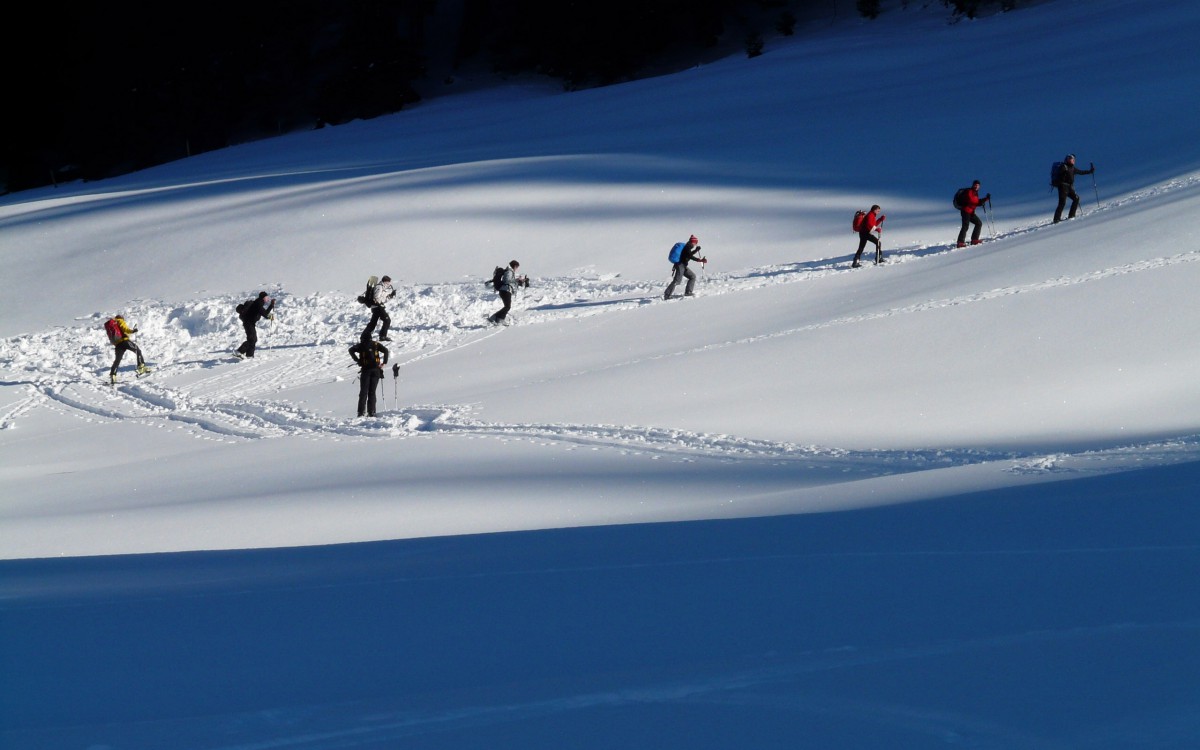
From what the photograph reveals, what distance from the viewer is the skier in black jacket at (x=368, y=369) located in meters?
14.2

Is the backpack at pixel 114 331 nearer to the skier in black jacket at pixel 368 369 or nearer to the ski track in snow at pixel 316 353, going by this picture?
the ski track in snow at pixel 316 353

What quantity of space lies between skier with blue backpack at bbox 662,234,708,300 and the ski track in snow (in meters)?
0.37

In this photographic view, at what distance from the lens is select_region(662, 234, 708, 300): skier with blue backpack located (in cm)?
1909

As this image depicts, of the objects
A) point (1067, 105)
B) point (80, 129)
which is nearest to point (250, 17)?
point (80, 129)

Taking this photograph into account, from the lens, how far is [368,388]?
14281 millimetres

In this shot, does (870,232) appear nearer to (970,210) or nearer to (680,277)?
(970,210)

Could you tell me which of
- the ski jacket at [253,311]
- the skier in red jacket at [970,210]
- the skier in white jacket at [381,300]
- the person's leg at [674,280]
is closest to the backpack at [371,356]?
the skier in white jacket at [381,300]

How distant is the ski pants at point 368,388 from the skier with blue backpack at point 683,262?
6637 mm

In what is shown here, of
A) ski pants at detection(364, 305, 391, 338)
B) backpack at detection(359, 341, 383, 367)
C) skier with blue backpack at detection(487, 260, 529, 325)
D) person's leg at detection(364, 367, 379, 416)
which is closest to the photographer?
backpack at detection(359, 341, 383, 367)

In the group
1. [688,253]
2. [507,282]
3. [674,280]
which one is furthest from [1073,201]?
[507,282]

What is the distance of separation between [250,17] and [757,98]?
33.8 meters

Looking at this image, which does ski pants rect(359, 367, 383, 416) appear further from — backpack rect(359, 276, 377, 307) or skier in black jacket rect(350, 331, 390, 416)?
backpack rect(359, 276, 377, 307)

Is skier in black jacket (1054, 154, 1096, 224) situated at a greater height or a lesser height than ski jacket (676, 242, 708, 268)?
greater

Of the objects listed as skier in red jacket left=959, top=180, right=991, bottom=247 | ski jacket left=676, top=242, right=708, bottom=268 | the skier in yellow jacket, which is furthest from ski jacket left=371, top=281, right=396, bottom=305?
skier in red jacket left=959, top=180, right=991, bottom=247
